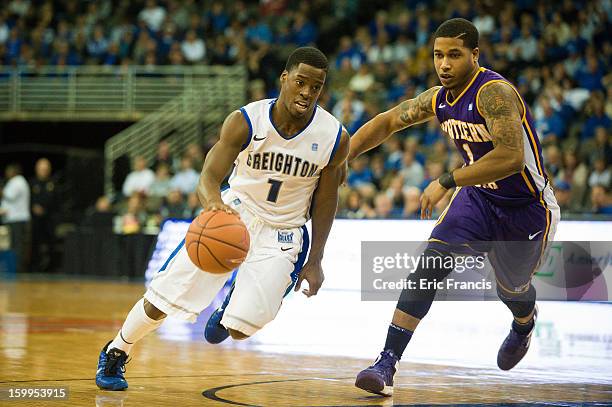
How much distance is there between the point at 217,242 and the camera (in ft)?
17.7

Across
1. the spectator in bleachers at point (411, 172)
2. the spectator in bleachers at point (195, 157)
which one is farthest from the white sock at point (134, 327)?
the spectator in bleachers at point (195, 157)

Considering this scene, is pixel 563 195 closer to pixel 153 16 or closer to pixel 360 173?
pixel 360 173

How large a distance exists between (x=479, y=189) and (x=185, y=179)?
39.2ft

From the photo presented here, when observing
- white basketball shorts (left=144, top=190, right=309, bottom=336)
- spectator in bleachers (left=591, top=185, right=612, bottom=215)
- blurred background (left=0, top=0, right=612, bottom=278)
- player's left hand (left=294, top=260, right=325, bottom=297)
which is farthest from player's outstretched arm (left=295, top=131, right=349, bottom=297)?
spectator in bleachers (left=591, top=185, right=612, bottom=215)

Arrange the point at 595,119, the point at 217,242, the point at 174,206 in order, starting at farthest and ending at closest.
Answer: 1. the point at 174,206
2. the point at 595,119
3. the point at 217,242

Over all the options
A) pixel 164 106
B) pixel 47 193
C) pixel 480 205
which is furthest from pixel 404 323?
pixel 164 106

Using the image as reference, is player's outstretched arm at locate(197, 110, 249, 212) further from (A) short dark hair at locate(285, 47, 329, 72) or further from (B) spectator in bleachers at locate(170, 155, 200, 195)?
(B) spectator in bleachers at locate(170, 155, 200, 195)

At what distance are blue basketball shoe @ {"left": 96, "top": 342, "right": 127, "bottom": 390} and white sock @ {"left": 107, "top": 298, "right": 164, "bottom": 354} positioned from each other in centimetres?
4

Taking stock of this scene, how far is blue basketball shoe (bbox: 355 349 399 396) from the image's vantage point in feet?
18.5

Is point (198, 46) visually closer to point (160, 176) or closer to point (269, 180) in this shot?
point (160, 176)

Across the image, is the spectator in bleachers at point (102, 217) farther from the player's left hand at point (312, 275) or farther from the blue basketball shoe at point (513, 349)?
the player's left hand at point (312, 275)

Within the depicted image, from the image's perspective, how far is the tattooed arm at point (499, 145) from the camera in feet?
19.1

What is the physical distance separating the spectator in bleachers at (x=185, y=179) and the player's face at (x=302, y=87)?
11.9m

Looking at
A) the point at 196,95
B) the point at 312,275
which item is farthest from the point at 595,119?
the point at 312,275
